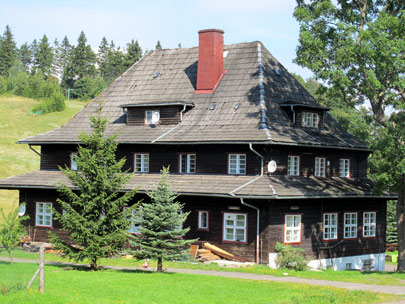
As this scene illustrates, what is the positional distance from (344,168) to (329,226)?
15.2 feet

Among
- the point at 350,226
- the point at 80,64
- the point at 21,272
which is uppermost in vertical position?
the point at 80,64

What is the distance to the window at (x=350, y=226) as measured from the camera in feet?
124

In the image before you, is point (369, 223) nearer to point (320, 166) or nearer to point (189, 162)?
point (320, 166)

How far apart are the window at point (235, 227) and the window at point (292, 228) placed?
2129 millimetres

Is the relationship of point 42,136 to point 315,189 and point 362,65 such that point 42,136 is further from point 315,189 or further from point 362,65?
point 362,65

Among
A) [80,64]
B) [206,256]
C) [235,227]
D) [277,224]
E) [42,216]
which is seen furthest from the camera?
[80,64]

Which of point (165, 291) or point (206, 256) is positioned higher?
point (165, 291)

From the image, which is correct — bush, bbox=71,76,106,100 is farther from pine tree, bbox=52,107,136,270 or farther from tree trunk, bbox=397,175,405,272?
pine tree, bbox=52,107,136,270

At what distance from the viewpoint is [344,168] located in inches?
1561

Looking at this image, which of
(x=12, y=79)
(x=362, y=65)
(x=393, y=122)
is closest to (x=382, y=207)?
(x=393, y=122)

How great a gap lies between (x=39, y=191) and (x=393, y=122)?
21.3m

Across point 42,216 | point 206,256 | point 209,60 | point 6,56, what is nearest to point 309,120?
point 209,60

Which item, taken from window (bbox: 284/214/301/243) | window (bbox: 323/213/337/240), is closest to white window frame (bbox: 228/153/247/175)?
window (bbox: 284/214/301/243)

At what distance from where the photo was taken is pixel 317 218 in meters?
35.6
